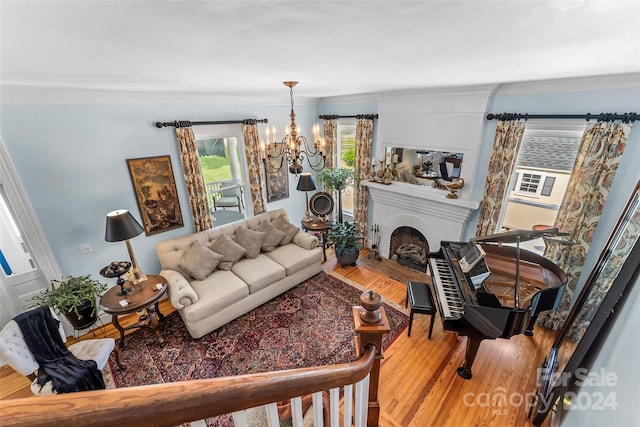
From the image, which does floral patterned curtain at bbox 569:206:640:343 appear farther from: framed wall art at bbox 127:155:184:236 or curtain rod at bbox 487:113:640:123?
framed wall art at bbox 127:155:184:236

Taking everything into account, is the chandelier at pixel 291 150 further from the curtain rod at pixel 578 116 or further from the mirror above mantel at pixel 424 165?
the curtain rod at pixel 578 116

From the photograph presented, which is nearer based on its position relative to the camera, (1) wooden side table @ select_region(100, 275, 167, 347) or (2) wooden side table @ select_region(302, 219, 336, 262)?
(1) wooden side table @ select_region(100, 275, 167, 347)

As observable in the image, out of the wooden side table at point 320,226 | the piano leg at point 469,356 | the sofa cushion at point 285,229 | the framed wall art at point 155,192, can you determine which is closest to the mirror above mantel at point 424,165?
the wooden side table at point 320,226

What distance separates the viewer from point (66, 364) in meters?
2.31

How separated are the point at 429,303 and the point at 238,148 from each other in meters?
3.71

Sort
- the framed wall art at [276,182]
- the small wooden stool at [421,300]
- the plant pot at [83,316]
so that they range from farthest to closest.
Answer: the framed wall art at [276,182]
the small wooden stool at [421,300]
the plant pot at [83,316]

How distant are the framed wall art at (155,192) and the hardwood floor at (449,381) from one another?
149 cm

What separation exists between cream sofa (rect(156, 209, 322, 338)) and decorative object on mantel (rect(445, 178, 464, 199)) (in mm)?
2156

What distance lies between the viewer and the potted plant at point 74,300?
271cm

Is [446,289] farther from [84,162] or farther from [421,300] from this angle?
[84,162]

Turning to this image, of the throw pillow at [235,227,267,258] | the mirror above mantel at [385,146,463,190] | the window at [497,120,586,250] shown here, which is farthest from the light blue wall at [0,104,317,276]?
the window at [497,120,586,250]

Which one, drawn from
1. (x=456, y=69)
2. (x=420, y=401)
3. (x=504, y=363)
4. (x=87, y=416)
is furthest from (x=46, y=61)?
(x=504, y=363)

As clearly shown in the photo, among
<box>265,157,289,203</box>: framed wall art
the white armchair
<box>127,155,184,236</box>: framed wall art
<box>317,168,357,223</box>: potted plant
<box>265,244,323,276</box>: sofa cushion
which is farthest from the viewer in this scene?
<box>265,157,289,203</box>: framed wall art

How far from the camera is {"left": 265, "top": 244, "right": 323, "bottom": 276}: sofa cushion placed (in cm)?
389
